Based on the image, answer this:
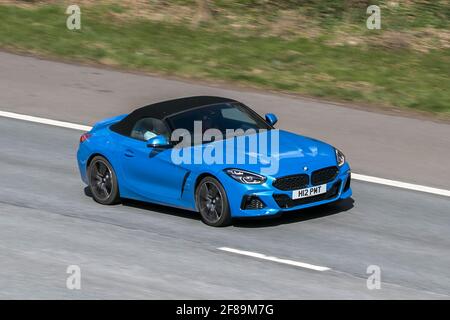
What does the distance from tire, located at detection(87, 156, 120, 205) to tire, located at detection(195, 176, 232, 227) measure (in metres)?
1.59

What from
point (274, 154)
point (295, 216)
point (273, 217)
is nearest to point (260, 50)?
point (295, 216)

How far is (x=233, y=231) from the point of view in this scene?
14.5 meters

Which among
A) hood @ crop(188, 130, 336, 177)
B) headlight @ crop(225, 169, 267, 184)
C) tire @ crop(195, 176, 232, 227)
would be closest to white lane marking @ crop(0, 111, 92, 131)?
hood @ crop(188, 130, 336, 177)

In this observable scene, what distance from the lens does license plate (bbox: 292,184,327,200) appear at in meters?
14.3

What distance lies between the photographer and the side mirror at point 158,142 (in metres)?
14.9

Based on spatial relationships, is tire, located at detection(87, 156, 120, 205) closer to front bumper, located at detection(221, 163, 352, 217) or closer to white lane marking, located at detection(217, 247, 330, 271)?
front bumper, located at detection(221, 163, 352, 217)

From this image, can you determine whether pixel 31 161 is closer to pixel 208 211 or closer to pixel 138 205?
pixel 138 205

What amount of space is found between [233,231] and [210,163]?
2.94 feet

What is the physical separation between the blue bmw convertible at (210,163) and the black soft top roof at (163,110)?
1cm

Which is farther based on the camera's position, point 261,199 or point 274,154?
point 274,154

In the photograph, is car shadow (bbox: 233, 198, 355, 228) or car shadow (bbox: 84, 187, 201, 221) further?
car shadow (bbox: 84, 187, 201, 221)

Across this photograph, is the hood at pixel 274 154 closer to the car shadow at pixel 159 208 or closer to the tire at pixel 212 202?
the tire at pixel 212 202

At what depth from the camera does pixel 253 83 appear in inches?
865

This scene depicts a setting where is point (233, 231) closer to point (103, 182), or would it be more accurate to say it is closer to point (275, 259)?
point (275, 259)
